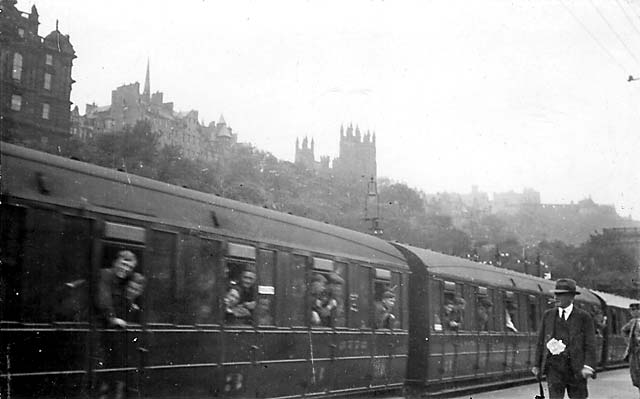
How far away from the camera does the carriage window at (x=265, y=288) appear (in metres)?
9.56

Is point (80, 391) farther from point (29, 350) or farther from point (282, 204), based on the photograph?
point (282, 204)

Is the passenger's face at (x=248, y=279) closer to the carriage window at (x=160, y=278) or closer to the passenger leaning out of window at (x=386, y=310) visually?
the carriage window at (x=160, y=278)

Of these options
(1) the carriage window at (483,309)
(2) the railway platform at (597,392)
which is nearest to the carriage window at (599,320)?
(2) the railway platform at (597,392)

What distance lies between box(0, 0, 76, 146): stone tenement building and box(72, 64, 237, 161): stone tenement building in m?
8.62

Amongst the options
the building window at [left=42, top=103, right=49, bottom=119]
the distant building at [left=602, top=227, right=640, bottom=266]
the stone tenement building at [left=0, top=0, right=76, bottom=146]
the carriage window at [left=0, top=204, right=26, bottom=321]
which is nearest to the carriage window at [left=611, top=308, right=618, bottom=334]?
the stone tenement building at [left=0, top=0, right=76, bottom=146]

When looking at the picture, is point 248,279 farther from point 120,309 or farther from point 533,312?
point 533,312

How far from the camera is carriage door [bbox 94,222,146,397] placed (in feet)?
22.3

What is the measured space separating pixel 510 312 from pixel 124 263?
14.2 m

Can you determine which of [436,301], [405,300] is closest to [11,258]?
[405,300]

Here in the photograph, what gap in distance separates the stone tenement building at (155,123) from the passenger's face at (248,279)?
900 inches

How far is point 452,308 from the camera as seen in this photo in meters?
15.8

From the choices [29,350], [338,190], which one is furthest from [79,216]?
[338,190]

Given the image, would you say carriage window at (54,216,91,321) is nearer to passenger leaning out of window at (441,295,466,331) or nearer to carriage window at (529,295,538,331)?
passenger leaning out of window at (441,295,466,331)

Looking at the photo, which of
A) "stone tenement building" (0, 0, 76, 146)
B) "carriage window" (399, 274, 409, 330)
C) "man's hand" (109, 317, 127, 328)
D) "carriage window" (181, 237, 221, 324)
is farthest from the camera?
"carriage window" (399, 274, 409, 330)
